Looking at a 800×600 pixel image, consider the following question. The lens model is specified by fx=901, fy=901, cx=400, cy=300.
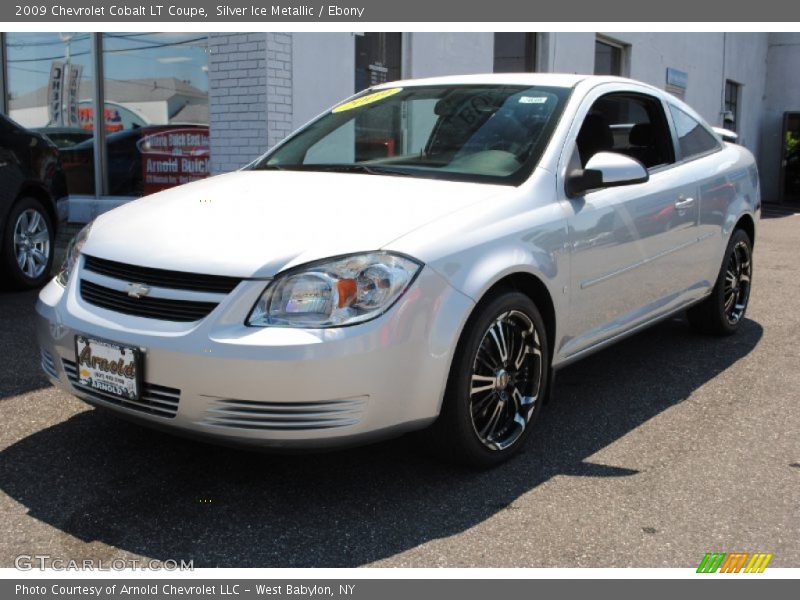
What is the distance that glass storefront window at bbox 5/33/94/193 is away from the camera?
33.6ft

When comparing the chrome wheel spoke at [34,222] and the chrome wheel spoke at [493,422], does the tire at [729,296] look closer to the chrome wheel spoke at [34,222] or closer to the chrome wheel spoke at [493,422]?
the chrome wheel spoke at [493,422]

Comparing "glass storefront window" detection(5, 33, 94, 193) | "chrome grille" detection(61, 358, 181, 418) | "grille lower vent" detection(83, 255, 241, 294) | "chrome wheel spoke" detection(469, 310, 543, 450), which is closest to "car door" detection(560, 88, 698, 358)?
"chrome wheel spoke" detection(469, 310, 543, 450)

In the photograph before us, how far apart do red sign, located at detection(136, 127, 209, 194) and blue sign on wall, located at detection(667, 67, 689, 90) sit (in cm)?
1017

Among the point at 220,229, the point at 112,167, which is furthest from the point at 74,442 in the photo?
the point at 112,167

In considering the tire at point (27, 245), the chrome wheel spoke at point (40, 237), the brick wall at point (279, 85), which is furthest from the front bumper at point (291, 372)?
the brick wall at point (279, 85)

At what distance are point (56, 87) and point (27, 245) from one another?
4.37 m

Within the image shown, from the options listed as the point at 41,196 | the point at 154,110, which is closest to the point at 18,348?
the point at 41,196

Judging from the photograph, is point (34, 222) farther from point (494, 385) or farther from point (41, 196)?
point (494, 385)

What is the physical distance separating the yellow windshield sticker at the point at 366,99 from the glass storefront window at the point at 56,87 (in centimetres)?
636

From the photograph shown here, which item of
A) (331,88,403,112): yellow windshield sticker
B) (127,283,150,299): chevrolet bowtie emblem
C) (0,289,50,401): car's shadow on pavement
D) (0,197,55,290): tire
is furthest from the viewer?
(0,197,55,290): tire

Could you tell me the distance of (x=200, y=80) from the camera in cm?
931

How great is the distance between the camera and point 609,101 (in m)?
4.78

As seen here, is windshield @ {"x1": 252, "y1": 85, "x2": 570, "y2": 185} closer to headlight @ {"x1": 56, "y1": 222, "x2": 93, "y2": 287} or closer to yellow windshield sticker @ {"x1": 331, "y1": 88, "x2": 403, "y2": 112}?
yellow windshield sticker @ {"x1": 331, "y1": 88, "x2": 403, "y2": 112}

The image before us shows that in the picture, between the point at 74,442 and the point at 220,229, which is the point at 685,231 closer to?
the point at 220,229
